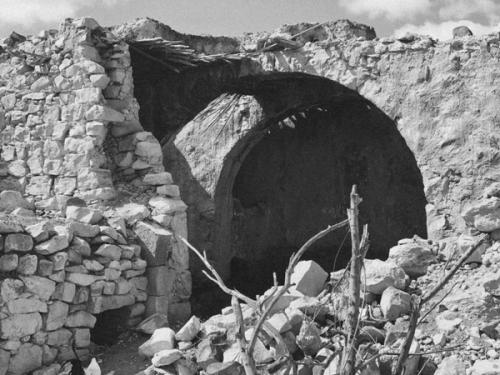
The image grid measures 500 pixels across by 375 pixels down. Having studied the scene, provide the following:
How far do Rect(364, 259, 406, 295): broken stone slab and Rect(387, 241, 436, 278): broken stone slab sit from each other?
20cm

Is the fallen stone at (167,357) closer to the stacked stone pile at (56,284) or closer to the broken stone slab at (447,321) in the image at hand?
the stacked stone pile at (56,284)

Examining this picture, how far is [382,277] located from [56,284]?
106 inches

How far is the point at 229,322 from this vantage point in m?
6.38

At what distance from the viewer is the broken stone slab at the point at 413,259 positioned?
692 cm

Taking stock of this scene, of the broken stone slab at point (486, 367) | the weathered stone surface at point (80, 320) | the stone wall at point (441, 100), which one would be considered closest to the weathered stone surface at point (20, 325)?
the weathered stone surface at point (80, 320)

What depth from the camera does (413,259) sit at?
6.95 m

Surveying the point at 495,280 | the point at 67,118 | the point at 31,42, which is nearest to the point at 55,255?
the point at 67,118

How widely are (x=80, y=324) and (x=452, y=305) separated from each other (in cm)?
307

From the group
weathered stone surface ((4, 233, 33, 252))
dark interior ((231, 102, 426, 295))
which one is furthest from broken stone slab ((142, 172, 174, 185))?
dark interior ((231, 102, 426, 295))

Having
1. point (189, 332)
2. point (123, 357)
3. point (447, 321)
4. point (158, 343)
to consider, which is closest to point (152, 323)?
point (123, 357)

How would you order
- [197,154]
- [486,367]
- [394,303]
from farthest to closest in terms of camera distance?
[197,154], [394,303], [486,367]

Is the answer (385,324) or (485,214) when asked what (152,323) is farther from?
(485,214)

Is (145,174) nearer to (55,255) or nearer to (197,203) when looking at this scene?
(55,255)

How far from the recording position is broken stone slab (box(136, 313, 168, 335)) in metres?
6.82
